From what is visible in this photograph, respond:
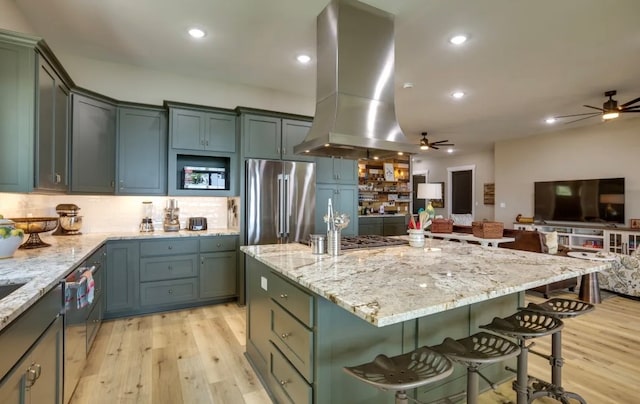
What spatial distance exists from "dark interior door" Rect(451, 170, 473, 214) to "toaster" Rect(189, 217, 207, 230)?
322 inches

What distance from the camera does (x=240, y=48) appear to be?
11.1 feet

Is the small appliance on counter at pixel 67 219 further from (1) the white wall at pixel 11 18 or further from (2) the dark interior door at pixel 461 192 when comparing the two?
(2) the dark interior door at pixel 461 192

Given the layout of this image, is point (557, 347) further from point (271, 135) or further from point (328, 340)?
point (271, 135)

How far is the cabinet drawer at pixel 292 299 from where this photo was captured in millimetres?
1581

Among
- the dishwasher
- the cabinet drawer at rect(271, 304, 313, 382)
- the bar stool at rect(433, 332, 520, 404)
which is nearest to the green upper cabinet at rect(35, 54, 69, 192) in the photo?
the dishwasher

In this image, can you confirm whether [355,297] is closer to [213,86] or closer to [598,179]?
[213,86]

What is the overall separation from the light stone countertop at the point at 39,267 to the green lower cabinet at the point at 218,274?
3.51ft

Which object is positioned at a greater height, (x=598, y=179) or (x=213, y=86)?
(x=213, y=86)

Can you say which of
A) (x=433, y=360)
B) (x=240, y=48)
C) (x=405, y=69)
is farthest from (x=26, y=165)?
(x=405, y=69)

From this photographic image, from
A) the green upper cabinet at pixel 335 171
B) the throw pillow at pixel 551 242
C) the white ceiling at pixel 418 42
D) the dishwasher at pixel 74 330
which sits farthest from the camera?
the green upper cabinet at pixel 335 171

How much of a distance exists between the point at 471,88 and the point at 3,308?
5044 mm

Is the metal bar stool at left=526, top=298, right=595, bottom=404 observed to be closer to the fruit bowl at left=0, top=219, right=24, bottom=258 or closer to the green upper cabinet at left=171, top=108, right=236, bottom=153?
the fruit bowl at left=0, top=219, right=24, bottom=258

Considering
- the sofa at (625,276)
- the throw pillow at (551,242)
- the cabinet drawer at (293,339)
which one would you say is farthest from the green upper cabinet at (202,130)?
the sofa at (625,276)

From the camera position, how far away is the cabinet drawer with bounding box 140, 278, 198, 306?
354cm
